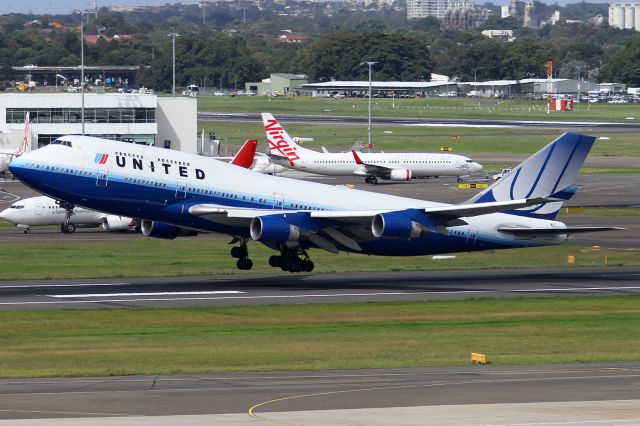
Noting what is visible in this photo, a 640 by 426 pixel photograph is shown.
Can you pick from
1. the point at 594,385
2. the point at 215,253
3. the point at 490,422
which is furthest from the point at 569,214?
the point at 490,422

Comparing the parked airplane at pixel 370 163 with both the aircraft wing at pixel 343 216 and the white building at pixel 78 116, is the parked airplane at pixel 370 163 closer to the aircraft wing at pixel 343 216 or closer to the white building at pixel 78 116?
the white building at pixel 78 116

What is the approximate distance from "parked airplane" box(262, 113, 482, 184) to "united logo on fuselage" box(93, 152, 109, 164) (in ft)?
230

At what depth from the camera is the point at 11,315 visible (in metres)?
47.7

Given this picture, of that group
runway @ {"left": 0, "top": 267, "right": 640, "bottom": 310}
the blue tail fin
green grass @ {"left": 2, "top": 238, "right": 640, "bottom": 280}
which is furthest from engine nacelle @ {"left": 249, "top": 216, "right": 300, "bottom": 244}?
the blue tail fin

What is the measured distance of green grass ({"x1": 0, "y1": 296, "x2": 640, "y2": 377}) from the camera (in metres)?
38.1

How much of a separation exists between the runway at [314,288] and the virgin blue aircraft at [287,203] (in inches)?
66.2

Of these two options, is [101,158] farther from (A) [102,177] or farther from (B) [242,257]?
(B) [242,257]

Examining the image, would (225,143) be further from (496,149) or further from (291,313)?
(291,313)

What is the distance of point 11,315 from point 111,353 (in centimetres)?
939

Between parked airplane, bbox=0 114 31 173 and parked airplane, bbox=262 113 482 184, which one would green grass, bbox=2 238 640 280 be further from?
parked airplane, bbox=262 113 482 184

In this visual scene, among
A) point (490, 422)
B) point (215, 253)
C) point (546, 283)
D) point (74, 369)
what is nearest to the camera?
point (490, 422)

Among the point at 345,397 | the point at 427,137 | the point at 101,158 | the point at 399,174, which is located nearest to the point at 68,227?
the point at 101,158

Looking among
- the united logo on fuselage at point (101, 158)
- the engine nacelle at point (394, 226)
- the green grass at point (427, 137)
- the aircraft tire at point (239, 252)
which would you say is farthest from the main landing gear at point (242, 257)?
the green grass at point (427, 137)

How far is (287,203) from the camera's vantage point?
5772 cm
